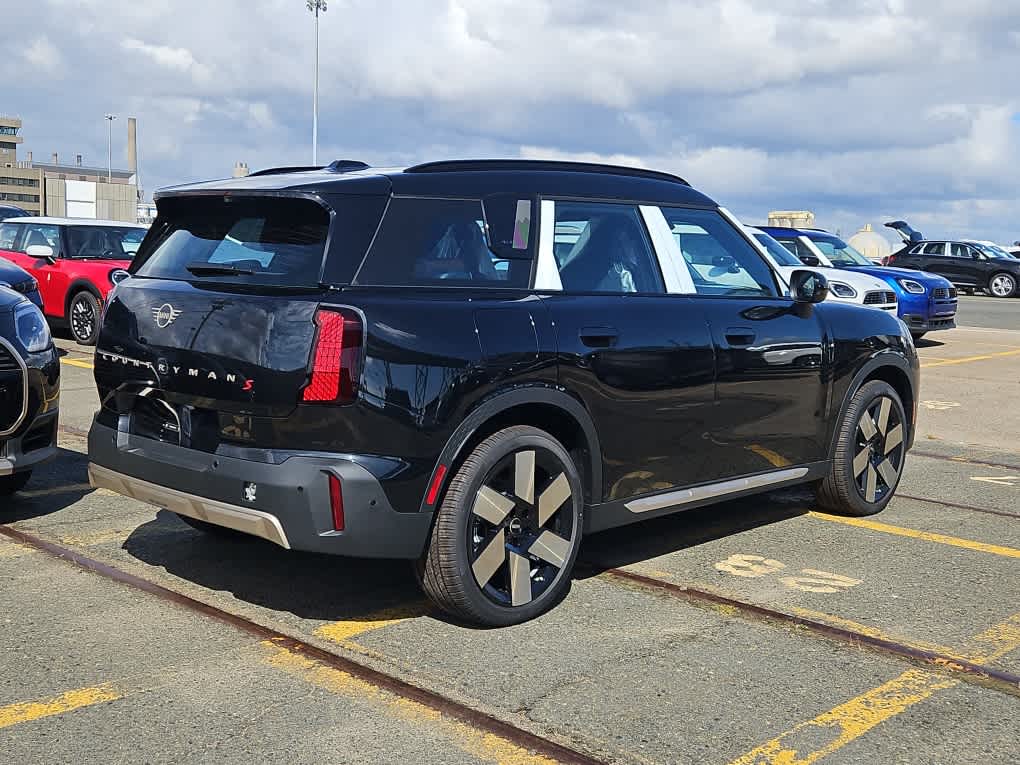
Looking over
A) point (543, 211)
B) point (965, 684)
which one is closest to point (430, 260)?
point (543, 211)

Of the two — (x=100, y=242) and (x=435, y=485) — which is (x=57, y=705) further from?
(x=100, y=242)

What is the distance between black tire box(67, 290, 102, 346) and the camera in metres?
Result: 15.5

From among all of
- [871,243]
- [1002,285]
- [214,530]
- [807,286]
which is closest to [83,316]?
[214,530]

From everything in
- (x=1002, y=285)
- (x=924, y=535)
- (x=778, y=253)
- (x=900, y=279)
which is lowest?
(x=924, y=535)

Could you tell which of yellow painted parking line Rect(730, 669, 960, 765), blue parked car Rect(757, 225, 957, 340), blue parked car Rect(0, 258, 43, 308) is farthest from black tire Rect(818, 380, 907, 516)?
blue parked car Rect(757, 225, 957, 340)

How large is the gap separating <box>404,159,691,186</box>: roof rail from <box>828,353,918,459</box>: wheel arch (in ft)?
4.90

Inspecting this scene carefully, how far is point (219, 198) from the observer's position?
474 centimetres

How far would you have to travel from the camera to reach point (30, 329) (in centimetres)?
609

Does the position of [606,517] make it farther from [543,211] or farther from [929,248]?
[929,248]

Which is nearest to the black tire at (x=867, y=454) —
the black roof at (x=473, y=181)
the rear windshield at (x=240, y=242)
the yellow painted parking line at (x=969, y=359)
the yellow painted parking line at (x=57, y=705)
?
the black roof at (x=473, y=181)

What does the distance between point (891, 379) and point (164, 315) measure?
4.18 metres

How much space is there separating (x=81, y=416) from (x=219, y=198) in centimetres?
538

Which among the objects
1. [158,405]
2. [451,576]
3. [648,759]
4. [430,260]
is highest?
[430,260]

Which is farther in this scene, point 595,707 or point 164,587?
point 164,587
